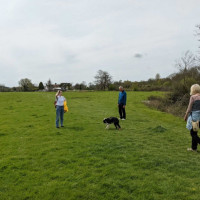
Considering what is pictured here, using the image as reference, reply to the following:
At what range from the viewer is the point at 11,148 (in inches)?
308

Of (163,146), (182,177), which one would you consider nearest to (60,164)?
(182,177)

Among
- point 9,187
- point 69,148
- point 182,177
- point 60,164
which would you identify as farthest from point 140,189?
point 69,148

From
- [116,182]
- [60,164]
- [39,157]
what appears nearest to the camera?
[116,182]

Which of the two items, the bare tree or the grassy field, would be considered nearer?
the grassy field

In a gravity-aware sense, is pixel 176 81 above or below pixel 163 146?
above

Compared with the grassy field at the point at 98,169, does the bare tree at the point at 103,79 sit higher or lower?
higher

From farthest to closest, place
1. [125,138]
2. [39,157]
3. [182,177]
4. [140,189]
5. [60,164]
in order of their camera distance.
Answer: [125,138]
[39,157]
[60,164]
[182,177]
[140,189]

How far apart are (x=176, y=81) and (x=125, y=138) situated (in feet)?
69.6

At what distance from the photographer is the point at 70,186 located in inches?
183

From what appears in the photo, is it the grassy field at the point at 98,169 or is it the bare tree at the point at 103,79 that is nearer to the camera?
the grassy field at the point at 98,169

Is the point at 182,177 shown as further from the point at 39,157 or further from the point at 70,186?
the point at 39,157

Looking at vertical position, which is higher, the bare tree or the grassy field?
the bare tree

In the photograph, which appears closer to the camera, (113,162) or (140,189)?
(140,189)

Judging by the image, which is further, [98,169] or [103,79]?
[103,79]
